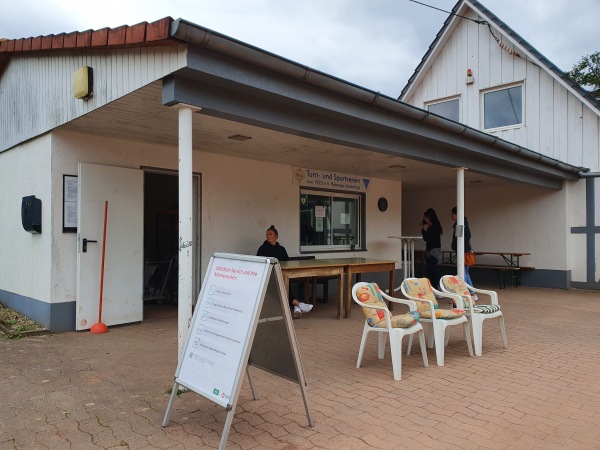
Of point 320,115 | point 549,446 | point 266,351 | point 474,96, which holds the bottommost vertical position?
point 549,446

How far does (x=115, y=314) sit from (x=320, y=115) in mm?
3614

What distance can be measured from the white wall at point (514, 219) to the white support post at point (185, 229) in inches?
385

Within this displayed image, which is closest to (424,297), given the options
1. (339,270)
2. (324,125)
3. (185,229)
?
(339,270)

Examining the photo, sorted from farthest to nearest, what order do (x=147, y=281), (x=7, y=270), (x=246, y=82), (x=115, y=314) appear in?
(x=147, y=281)
(x=7, y=270)
(x=115, y=314)
(x=246, y=82)

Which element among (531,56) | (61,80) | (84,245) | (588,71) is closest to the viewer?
(61,80)

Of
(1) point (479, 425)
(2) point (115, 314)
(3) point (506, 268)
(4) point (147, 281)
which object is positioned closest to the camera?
(1) point (479, 425)

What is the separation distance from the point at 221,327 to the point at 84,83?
10.3 feet

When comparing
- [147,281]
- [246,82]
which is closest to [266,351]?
[246,82]

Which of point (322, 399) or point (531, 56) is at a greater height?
point (531, 56)

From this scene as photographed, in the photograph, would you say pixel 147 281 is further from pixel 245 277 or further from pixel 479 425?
pixel 479 425

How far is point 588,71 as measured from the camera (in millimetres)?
22656

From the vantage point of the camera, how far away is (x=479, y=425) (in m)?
3.08

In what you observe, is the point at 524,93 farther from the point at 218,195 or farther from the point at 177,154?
the point at 177,154

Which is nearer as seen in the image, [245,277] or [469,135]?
[245,277]
